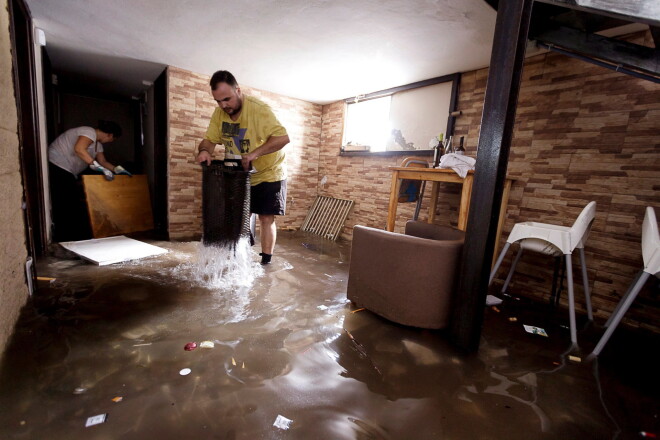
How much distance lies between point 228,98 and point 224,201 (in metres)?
0.89

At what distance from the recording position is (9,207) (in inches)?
61.2

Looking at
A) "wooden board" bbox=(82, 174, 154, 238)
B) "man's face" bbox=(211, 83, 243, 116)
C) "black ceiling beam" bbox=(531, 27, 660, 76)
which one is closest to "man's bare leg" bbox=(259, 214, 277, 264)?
"man's face" bbox=(211, 83, 243, 116)

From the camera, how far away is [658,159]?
2121 millimetres

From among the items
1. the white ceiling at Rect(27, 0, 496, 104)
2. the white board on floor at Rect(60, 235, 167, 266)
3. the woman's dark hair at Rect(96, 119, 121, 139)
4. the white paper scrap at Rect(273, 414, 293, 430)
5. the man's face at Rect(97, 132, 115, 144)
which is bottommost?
the white paper scrap at Rect(273, 414, 293, 430)

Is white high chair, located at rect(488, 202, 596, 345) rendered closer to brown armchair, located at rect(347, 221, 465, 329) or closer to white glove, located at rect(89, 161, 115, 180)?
brown armchair, located at rect(347, 221, 465, 329)

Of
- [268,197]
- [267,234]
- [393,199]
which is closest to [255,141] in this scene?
[268,197]

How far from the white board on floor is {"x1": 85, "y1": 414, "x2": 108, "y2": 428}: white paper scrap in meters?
2.05

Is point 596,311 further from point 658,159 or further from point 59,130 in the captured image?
point 59,130

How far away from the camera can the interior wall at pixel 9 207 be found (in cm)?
144

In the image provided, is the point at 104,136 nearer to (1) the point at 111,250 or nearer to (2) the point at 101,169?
(2) the point at 101,169

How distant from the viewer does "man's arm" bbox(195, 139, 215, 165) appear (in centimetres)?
234

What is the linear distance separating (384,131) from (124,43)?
11.2 feet

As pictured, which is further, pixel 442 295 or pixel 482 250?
pixel 442 295

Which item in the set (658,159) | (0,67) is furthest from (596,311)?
(0,67)
